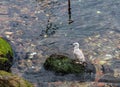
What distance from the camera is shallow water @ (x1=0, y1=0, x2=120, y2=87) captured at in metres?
13.0

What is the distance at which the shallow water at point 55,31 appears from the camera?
13.0 m

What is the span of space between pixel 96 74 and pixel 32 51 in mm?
3233

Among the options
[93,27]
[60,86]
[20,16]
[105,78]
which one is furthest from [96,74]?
[20,16]

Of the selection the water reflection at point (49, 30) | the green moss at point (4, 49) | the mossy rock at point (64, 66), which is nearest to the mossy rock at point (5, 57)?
the green moss at point (4, 49)

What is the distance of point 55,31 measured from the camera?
15531 millimetres

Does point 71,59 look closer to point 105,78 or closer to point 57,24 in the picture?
point 105,78

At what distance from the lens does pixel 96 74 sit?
12078mm

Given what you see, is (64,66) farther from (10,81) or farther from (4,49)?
(10,81)

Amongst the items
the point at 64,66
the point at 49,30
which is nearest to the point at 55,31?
the point at 49,30

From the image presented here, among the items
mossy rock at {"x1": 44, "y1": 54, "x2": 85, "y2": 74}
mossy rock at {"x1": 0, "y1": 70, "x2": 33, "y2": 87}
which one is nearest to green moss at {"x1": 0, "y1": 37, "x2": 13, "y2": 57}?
mossy rock at {"x1": 44, "y1": 54, "x2": 85, "y2": 74}

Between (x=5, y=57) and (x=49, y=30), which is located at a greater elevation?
(x=49, y=30)

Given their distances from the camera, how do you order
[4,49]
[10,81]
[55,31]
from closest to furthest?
[10,81] < [4,49] < [55,31]

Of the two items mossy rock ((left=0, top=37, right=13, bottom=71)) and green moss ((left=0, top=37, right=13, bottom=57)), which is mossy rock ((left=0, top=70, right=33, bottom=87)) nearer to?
mossy rock ((left=0, top=37, right=13, bottom=71))

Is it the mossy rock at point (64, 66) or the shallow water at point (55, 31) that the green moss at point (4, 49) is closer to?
the shallow water at point (55, 31)
